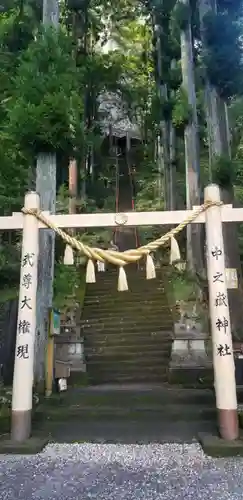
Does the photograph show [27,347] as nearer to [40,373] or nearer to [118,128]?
[40,373]

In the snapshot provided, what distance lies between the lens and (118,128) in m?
27.6

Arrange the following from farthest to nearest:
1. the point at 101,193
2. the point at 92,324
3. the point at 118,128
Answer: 1. the point at 118,128
2. the point at 101,193
3. the point at 92,324

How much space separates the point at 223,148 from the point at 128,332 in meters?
4.62

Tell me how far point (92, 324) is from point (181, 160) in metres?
7.36

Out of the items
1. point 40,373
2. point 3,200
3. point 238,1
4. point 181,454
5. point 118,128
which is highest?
point 118,128

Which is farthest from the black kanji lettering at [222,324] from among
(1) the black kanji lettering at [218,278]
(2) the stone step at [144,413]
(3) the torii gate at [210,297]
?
(2) the stone step at [144,413]

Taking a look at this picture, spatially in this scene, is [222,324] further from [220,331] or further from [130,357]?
[130,357]

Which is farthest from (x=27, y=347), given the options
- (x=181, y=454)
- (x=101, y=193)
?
(x=101, y=193)

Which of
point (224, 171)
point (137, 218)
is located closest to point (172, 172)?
point (224, 171)

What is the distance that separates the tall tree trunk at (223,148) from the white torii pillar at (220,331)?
286 centimetres

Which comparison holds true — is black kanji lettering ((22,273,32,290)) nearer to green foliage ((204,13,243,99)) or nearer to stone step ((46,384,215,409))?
stone step ((46,384,215,409))

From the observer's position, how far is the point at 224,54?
8.09m

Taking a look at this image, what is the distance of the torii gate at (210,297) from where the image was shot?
180 inches

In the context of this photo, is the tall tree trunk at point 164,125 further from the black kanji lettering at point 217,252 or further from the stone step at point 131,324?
the black kanji lettering at point 217,252
